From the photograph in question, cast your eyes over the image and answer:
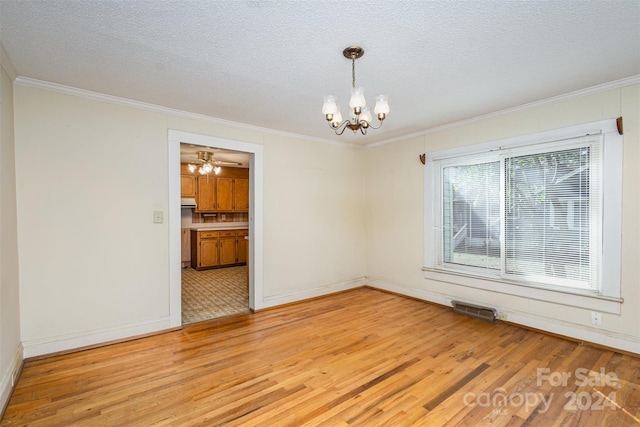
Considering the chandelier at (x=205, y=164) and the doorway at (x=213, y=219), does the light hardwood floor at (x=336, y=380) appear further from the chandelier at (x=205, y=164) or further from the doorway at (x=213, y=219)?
the chandelier at (x=205, y=164)

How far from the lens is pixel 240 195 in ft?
25.6

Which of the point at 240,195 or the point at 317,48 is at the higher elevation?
the point at 317,48

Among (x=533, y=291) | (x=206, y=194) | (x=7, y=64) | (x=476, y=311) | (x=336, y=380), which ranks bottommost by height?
(x=336, y=380)

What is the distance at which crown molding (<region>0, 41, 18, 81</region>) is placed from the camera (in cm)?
217

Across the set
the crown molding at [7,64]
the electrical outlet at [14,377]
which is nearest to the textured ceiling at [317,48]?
the crown molding at [7,64]

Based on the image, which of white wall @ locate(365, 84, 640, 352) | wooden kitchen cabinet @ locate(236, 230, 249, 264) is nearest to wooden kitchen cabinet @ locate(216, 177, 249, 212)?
wooden kitchen cabinet @ locate(236, 230, 249, 264)

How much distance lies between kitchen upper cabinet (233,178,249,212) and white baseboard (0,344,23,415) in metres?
5.38

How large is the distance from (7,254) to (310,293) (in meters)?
3.41

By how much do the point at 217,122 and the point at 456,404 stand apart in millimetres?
3785

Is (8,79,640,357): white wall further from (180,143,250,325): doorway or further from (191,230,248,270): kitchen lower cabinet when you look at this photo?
(191,230,248,270): kitchen lower cabinet

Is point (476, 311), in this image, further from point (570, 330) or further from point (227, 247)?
point (227, 247)

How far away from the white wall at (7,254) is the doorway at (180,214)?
4.12ft

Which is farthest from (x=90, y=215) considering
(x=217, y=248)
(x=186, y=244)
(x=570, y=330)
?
(x=570, y=330)

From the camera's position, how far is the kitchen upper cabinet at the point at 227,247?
6965 mm
